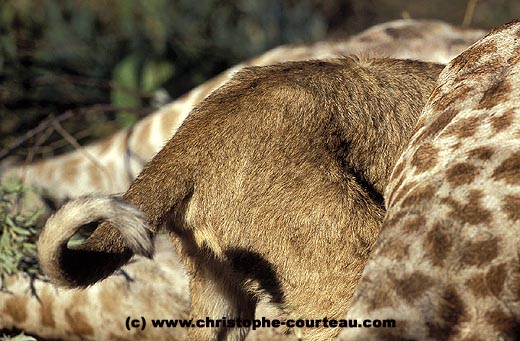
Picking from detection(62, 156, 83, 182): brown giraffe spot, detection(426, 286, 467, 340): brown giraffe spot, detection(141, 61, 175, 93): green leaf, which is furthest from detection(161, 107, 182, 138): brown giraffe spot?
detection(426, 286, 467, 340): brown giraffe spot

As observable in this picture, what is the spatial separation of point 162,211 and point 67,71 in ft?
16.0

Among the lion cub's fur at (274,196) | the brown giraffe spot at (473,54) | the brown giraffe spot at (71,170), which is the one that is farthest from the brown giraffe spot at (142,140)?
the brown giraffe spot at (473,54)

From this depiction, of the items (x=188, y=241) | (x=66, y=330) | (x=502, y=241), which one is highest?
(x=502, y=241)

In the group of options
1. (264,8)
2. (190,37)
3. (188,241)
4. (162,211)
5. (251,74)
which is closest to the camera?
(162,211)

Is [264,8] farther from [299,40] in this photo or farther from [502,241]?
[502,241]

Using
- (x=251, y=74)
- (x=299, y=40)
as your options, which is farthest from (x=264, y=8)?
(x=251, y=74)

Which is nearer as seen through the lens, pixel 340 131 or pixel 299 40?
pixel 340 131

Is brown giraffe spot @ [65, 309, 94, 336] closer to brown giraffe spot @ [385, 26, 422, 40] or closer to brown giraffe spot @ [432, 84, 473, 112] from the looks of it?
brown giraffe spot @ [432, 84, 473, 112]

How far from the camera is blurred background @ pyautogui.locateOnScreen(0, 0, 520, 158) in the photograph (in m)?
6.59

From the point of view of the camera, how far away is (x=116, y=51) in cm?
741

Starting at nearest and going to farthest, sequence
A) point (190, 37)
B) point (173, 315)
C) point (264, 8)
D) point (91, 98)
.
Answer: point (173, 315)
point (91, 98)
point (190, 37)
point (264, 8)

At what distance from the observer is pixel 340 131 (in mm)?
2557

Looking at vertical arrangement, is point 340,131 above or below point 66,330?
above

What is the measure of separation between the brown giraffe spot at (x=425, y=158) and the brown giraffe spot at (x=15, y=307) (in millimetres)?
2187
